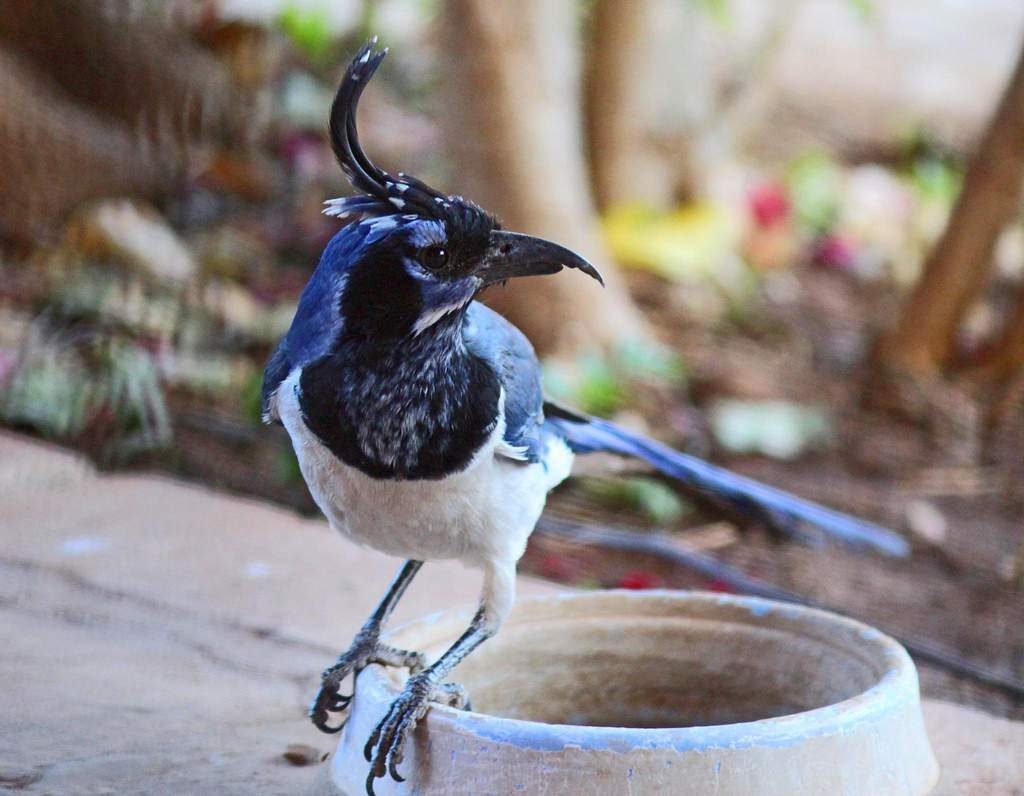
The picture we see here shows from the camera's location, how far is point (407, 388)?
81.7 inches

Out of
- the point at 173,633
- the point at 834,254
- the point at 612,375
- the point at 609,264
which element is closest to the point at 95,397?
the point at 173,633

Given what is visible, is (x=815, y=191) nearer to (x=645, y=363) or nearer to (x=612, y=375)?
(x=645, y=363)

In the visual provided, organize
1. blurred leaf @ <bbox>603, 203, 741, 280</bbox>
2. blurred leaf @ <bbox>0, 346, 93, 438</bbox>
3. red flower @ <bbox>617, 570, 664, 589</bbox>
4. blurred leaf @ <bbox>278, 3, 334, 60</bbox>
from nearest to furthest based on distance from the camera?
red flower @ <bbox>617, 570, 664, 589</bbox>
blurred leaf @ <bbox>0, 346, 93, 438</bbox>
blurred leaf @ <bbox>603, 203, 741, 280</bbox>
blurred leaf @ <bbox>278, 3, 334, 60</bbox>

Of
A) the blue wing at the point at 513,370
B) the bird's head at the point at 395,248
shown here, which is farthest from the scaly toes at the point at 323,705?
the bird's head at the point at 395,248

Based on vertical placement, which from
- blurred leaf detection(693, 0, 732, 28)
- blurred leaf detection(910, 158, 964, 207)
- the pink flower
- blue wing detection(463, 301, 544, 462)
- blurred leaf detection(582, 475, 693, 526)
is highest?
blurred leaf detection(693, 0, 732, 28)

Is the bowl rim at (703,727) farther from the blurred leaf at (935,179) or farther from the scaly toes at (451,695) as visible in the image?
the blurred leaf at (935,179)

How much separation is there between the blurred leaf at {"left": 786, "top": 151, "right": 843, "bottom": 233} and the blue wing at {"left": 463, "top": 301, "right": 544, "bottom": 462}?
546 cm

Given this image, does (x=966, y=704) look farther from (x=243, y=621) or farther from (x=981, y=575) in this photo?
(x=243, y=621)

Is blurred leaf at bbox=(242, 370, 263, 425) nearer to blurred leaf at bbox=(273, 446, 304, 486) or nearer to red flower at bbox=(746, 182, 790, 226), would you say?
blurred leaf at bbox=(273, 446, 304, 486)

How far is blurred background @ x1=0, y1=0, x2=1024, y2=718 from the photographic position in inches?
179

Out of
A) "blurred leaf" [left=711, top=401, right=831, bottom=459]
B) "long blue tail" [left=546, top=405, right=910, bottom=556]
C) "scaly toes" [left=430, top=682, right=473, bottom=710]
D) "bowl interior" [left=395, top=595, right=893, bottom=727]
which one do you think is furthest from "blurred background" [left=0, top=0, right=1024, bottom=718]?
"scaly toes" [left=430, top=682, right=473, bottom=710]

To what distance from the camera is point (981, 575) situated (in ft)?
13.9

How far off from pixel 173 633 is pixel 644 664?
1.29 m

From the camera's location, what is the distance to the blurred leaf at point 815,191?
7.60m
